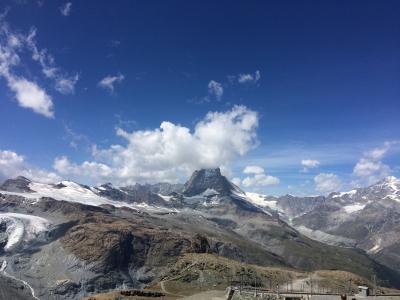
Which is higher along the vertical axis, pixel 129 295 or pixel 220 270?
pixel 220 270

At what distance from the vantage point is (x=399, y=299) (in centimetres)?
8856

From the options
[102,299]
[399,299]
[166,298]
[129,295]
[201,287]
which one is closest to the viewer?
[399,299]

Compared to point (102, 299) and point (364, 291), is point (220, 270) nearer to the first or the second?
point (102, 299)

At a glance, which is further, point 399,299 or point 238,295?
point 238,295

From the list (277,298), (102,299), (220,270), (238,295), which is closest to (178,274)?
(220,270)

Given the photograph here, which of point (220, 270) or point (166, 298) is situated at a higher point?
point (220, 270)

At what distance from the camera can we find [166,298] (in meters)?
137

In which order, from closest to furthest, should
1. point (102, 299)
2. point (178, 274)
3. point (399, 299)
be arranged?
point (399, 299) < point (102, 299) < point (178, 274)

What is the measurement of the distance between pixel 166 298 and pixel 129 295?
12713 mm

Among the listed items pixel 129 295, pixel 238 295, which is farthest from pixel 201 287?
pixel 238 295

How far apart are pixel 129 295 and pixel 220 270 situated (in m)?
75.2

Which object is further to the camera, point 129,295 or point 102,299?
point 129,295

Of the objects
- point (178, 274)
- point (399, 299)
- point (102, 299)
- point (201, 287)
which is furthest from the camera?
point (178, 274)

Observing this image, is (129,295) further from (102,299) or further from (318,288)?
(318,288)
